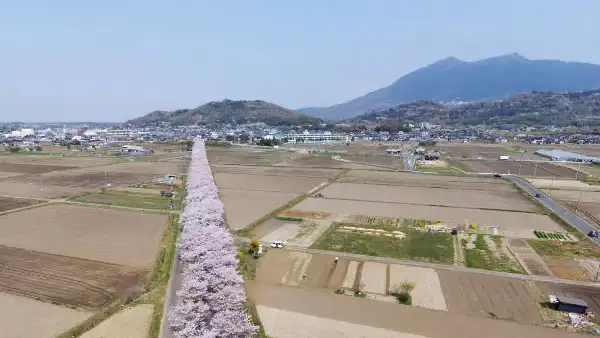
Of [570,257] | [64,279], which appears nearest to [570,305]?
[570,257]

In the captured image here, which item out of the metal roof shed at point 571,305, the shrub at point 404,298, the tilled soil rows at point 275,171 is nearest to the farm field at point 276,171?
the tilled soil rows at point 275,171

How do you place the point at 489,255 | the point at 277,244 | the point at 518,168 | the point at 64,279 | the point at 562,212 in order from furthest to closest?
the point at 518,168 → the point at 562,212 → the point at 277,244 → the point at 489,255 → the point at 64,279

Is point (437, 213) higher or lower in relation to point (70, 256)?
higher

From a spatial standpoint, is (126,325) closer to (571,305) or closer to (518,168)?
(571,305)

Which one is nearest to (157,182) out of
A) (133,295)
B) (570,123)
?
(133,295)

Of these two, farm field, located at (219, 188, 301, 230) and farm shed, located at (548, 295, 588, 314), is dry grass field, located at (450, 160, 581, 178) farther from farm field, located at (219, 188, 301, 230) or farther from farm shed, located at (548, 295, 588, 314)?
farm shed, located at (548, 295, 588, 314)

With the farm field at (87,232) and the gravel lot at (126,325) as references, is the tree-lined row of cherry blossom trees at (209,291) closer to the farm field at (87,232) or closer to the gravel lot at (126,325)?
the gravel lot at (126,325)
